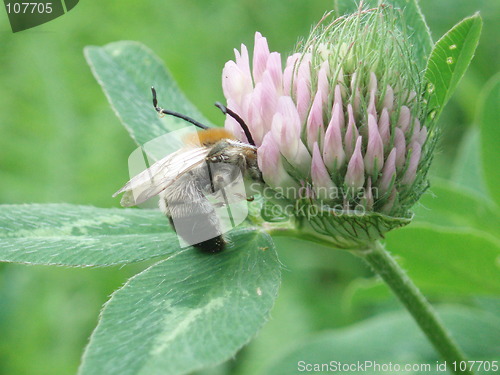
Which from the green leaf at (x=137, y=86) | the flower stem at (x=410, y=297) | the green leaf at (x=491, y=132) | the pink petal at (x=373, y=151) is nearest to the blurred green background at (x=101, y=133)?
the green leaf at (x=491, y=132)

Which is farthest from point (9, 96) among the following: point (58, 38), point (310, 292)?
point (310, 292)

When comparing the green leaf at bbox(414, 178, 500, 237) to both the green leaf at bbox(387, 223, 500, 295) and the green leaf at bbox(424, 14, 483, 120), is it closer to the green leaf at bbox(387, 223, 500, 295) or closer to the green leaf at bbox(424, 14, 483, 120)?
the green leaf at bbox(387, 223, 500, 295)

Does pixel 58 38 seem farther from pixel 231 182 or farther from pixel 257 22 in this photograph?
pixel 231 182

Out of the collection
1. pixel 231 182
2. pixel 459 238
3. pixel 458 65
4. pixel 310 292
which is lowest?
pixel 310 292

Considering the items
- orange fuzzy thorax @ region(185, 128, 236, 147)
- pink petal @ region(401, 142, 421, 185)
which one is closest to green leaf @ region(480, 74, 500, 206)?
pink petal @ region(401, 142, 421, 185)

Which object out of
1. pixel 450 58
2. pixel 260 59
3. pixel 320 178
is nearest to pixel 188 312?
pixel 320 178
